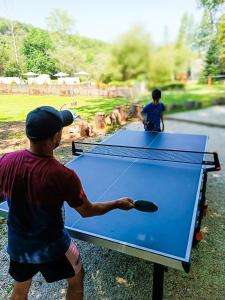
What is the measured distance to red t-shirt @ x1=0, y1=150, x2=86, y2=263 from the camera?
1.36 metres

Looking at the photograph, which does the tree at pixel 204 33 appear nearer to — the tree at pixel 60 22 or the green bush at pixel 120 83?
the green bush at pixel 120 83

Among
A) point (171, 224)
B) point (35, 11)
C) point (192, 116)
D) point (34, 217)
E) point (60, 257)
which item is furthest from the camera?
point (192, 116)

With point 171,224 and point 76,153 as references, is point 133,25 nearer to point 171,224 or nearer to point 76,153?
point 76,153

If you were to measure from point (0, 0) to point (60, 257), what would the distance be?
3.60 meters

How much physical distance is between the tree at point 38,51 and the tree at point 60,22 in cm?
18

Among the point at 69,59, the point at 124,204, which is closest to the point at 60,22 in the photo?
the point at 69,59

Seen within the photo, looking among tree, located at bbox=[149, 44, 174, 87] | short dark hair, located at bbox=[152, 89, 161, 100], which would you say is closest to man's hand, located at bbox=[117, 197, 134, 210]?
tree, located at bbox=[149, 44, 174, 87]

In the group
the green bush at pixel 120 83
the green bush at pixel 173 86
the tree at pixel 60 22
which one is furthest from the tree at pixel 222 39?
the tree at pixel 60 22

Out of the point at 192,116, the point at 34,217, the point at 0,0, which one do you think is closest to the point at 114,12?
the point at 0,0

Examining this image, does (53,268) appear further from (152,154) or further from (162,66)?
(162,66)

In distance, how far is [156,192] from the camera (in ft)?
7.80

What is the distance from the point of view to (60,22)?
4.09 meters

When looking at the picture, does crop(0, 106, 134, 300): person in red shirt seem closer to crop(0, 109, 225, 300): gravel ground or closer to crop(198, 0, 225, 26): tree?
crop(0, 109, 225, 300): gravel ground

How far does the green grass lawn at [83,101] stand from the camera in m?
3.96
